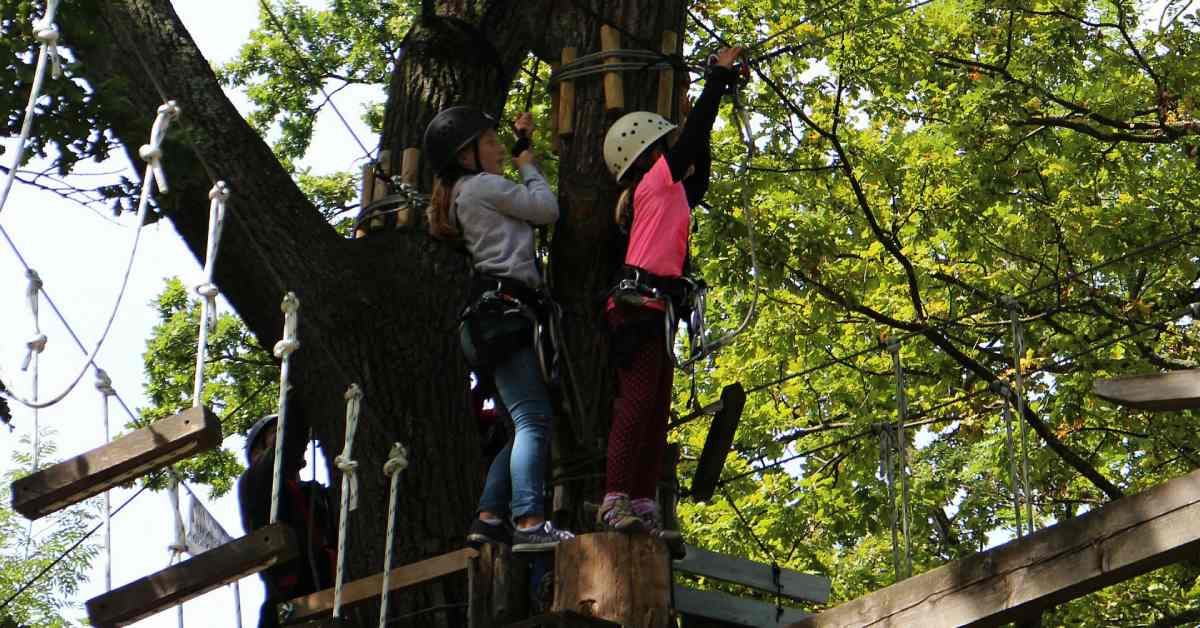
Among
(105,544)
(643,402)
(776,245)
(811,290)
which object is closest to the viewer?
(105,544)

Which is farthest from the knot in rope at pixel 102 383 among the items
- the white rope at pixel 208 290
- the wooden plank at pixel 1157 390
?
the wooden plank at pixel 1157 390

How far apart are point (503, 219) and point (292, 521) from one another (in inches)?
59.0

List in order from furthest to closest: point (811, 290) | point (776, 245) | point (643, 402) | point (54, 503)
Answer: point (811, 290) < point (776, 245) < point (643, 402) < point (54, 503)

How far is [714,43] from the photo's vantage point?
392 inches

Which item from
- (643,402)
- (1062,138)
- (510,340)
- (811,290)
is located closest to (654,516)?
(643,402)

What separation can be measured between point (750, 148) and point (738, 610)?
5.55 ft

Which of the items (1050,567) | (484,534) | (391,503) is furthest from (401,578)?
(1050,567)

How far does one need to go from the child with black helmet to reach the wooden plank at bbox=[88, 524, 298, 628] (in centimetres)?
80

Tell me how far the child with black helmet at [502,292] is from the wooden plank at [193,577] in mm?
804

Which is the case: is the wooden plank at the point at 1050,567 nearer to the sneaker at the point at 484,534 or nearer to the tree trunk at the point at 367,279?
the sneaker at the point at 484,534

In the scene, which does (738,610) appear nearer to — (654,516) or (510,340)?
(654,516)

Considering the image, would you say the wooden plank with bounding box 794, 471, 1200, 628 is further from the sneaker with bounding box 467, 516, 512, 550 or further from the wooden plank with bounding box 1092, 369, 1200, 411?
the sneaker with bounding box 467, 516, 512, 550

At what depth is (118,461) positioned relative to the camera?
3.94 m

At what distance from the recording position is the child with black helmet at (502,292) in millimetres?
4812
